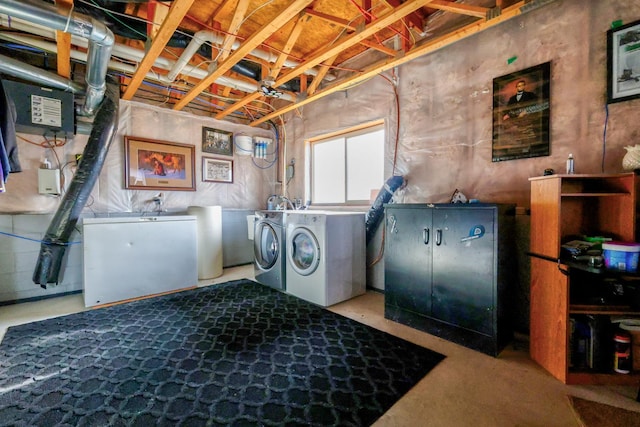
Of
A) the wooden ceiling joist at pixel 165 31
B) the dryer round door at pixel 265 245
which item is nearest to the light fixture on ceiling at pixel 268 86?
the wooden ceiling joist at pixel 165 31

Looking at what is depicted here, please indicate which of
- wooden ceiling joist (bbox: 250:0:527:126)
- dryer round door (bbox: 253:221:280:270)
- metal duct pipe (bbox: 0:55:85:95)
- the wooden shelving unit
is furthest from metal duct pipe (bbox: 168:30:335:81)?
the wooden shelving unit

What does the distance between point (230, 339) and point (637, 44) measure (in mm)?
3503

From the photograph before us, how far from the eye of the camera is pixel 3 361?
1.75 metres

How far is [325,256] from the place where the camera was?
2.65 m

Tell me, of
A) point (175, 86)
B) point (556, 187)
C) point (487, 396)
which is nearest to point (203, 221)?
point (175, 86)

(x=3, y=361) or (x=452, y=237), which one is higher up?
→ (x=452, y=237)

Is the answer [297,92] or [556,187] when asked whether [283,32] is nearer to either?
[297,92]

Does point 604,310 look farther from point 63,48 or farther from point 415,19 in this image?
point 63,48

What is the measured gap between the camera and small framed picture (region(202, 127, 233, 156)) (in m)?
4.10

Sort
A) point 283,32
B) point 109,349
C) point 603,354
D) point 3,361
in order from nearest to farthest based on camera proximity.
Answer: point 603,354 < point 3,361 < point 109,349 < point 283,32

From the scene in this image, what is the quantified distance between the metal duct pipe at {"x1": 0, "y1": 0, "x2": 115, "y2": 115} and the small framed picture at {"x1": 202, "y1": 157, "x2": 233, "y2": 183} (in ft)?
5.85

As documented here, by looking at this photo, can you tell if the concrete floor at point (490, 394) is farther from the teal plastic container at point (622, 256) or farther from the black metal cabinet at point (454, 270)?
the teal plastic container at point (622, 256)

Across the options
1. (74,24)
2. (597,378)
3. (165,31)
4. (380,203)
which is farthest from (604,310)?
(74,24)

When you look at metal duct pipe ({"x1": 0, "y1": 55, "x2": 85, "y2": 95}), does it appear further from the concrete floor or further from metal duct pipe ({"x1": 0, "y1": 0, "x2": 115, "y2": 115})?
the concrete floor
